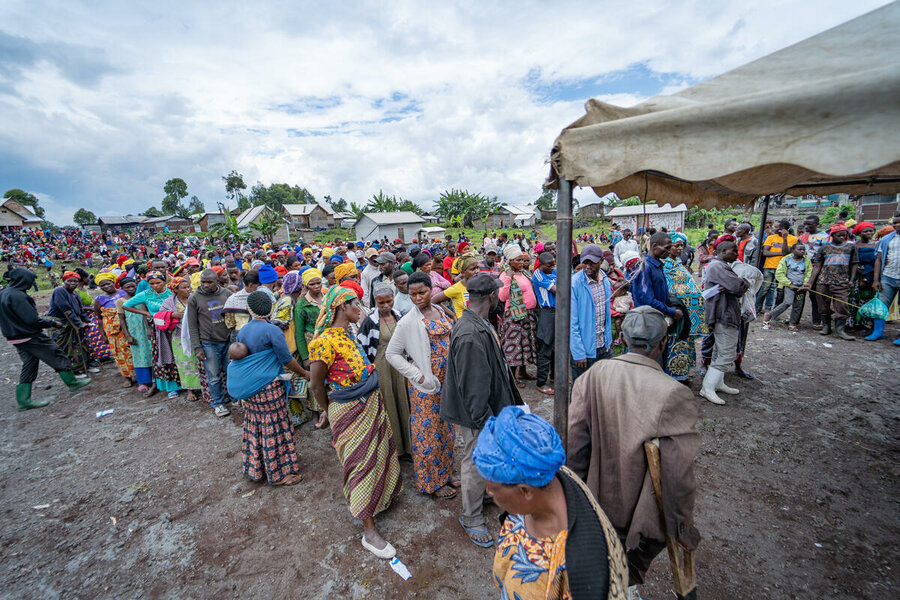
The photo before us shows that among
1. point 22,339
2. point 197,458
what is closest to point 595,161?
point 197,458

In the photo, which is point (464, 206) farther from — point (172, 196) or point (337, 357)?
point (172, 196)

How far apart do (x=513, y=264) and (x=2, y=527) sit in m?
5.79

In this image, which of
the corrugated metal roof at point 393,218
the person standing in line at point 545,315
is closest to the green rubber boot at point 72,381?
the person standing in line at point 545,315

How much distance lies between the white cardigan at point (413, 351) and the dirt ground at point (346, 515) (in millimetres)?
1201

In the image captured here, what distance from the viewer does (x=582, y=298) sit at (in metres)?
4.33

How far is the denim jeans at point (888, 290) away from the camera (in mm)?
6332

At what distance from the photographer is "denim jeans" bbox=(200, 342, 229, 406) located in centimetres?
506

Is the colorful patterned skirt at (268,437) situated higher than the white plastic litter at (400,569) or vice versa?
the colorful patterned skirt at (268,437)

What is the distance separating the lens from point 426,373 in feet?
10.1

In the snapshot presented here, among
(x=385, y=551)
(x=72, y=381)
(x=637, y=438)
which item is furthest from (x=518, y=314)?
(x=72, y=381)

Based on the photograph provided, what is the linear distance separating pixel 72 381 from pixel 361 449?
22.2 ft

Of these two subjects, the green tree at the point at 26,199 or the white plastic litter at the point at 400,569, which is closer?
the white plastic litter at the point at 400,569

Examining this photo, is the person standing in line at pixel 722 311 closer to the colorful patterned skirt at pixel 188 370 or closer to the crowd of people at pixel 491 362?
the crowd of people at pixel 491 362

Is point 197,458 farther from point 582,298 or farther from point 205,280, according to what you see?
point 582,298
